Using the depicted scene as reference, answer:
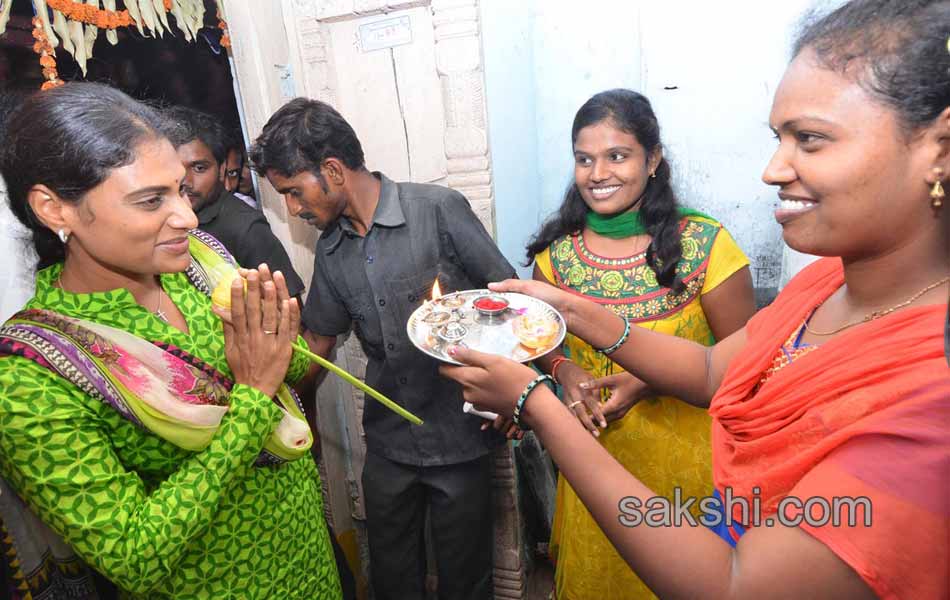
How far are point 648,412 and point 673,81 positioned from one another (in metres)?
1.90

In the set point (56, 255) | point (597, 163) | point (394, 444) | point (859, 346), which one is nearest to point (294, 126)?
point (56, 255)

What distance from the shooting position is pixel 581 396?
218 centimetres

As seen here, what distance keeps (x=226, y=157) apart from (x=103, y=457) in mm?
2082

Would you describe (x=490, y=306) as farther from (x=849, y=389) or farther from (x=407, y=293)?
(x=849, y=389)

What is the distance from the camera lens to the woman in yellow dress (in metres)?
2.24

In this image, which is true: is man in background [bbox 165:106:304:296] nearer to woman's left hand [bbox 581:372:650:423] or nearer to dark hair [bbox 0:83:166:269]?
dark hair [bbox 0:83:166:269]

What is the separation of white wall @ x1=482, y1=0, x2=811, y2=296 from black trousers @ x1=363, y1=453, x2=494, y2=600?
4.61 feet

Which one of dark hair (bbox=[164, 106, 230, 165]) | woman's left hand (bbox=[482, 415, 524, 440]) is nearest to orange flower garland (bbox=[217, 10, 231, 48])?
dark hair (bbox=[164, 106, 230, 165])

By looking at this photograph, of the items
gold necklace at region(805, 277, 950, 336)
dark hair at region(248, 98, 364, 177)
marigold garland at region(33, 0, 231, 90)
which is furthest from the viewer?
dark hair at region(248, 98, 364, 177)

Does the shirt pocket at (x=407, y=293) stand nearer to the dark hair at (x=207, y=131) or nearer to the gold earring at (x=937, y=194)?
the dark hair at (x=207, y=131)

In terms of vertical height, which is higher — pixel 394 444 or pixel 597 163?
pixel 597 163

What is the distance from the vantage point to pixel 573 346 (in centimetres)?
245

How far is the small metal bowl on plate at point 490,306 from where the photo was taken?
183 centimetres

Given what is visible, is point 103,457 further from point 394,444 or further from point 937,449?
point 937,449
